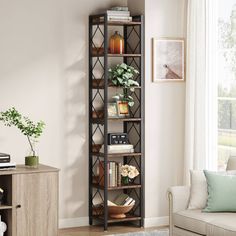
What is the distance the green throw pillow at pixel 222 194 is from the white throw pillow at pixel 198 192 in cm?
10

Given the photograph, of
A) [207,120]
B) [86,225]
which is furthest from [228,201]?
[86,225]

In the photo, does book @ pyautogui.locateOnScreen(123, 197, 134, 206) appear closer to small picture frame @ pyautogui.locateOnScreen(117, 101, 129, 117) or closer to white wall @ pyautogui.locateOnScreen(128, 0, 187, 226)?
white wall @ pyautogui.locateOnScreen(128, 0, 187, 226)

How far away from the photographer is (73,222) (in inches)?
269

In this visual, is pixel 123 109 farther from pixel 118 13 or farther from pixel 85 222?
pixel 85 222

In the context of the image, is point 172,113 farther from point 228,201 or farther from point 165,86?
point 228,201

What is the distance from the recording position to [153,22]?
6.81 m

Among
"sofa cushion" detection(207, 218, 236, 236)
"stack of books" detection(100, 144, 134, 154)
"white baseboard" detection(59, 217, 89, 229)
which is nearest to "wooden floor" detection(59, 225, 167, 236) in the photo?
"white baseboard" detection(59, 217, 89, 229)

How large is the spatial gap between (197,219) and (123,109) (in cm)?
177

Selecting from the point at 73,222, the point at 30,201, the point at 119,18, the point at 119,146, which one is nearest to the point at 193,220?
the point at 30,201

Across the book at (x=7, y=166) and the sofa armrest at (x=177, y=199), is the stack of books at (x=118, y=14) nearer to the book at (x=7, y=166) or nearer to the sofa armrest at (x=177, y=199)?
the book at (x=7, y=166)

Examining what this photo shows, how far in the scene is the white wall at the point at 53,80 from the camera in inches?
254

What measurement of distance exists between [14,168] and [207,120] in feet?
6.48

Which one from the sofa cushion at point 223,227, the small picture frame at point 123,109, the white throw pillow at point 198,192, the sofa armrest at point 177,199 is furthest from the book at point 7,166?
the sofa cushion at point 223,227

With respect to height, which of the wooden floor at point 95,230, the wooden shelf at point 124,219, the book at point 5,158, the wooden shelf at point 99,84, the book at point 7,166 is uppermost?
the wooden shelf at point 99,84
